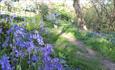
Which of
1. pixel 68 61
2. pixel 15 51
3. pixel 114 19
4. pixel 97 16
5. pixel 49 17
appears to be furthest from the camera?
pixel 97 16

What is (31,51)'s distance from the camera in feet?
13.6

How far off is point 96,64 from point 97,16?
1115 cm

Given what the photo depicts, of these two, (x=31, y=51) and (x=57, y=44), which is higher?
(x=31, y=51)

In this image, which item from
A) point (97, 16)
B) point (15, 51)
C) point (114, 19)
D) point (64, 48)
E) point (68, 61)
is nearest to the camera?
point (15, 51)

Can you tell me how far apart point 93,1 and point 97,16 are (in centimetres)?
96

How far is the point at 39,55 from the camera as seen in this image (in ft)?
13.5

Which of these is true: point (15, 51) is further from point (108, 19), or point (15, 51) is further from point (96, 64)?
point (108, 19)

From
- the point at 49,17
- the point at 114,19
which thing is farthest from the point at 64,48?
the point at 114,19

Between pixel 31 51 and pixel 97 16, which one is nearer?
pixel 31 51

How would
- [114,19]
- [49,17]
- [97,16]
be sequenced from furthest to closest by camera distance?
[97,16] < [114,19] < [49,17]

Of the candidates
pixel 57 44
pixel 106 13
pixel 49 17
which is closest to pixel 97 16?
pixel 106 13

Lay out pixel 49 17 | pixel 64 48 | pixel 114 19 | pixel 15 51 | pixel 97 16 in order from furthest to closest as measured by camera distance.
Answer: pixel 97 16 → pixel 114 19 → pixel 49 17 → pixel 64 48 → pixel 15 51

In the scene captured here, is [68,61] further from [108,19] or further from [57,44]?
[108,19]

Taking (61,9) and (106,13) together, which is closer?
(106,13)
